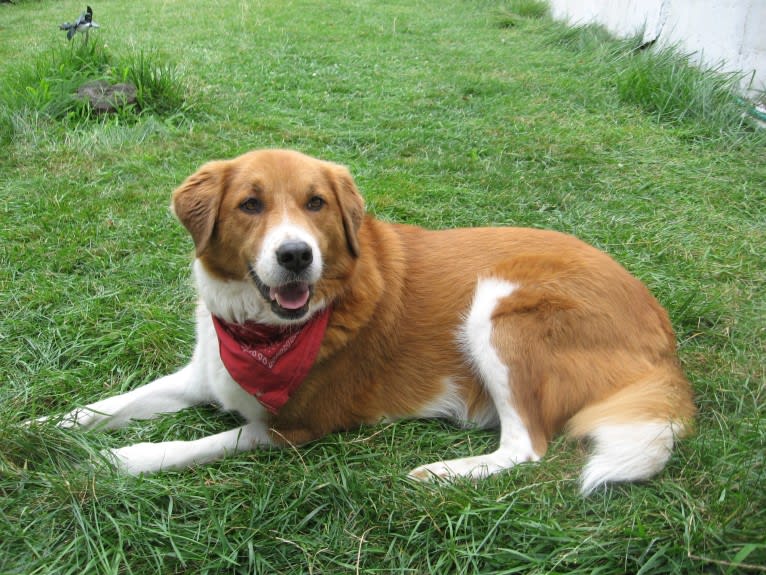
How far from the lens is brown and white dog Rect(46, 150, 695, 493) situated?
245cm

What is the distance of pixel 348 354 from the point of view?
2717 millimetres

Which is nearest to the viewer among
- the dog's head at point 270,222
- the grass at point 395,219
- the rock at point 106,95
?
the grass at point 395,219

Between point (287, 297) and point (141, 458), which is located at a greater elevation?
point (287, 297)

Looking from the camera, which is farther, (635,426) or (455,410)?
(455,410)

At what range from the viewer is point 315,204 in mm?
2547

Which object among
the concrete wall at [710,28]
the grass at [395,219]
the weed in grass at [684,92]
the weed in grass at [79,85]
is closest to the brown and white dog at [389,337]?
the grass at [395,219]

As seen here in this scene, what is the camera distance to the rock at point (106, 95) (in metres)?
5.95

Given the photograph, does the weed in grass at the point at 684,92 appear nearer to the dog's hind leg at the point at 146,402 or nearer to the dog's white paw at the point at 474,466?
the dog's white paw at the point at 474,466

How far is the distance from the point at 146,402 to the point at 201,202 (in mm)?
970

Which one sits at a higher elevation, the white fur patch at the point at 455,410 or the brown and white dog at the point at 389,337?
the brown and white dog at the point at 389,337

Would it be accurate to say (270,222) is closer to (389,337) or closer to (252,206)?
(252,206)

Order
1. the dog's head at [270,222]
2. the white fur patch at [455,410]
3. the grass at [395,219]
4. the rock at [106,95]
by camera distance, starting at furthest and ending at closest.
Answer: the rock at [106,95], the white fur patch at [455,410], the dog's head at [270,222], the grass at [395,219]

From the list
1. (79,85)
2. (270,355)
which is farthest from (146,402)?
(79,85)

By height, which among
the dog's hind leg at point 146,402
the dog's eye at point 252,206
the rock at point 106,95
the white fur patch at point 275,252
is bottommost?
the dog's hind leg at point 146,402
